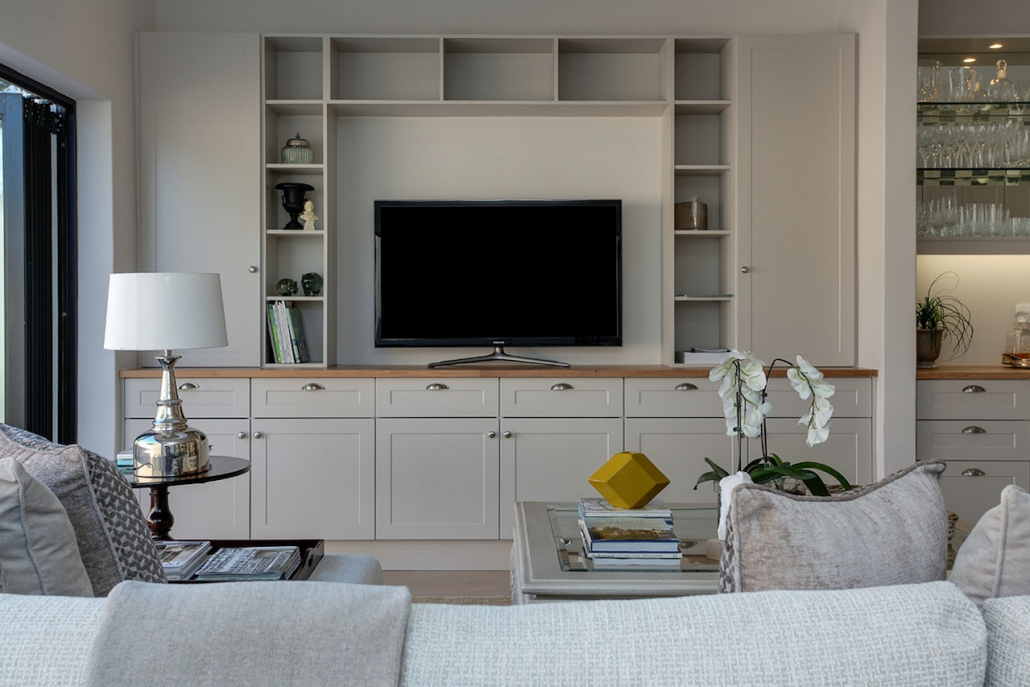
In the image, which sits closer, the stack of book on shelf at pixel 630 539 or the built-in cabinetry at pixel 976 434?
the stack of book on shelf at pixel 630 539

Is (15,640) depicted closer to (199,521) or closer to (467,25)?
(199,521)

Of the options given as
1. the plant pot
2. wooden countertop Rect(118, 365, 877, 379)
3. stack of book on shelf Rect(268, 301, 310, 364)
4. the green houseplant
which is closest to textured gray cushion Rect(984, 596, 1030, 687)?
wooden countertop Rect(118, 365, 877, 379)

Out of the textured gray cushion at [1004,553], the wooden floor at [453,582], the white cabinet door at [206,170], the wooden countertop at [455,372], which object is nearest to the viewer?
the textured gray cushion at [1004,553]

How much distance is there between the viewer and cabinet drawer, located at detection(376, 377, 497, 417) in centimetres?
385

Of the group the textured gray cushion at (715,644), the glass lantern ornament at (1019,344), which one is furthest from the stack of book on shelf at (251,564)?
the glass lantern ornament at (1019,344)

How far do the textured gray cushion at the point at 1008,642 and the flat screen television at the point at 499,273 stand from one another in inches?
125

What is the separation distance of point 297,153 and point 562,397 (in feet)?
5.50

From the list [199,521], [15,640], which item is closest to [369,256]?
[199,521]

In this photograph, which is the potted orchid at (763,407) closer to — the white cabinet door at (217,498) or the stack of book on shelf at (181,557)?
the stack of book on shelf at (181,557)

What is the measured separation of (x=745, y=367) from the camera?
2074 mm

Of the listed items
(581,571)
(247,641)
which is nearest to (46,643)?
(247,641)

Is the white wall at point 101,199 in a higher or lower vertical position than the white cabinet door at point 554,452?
higher

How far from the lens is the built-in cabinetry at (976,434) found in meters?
3.86

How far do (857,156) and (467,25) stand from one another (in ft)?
6.42
